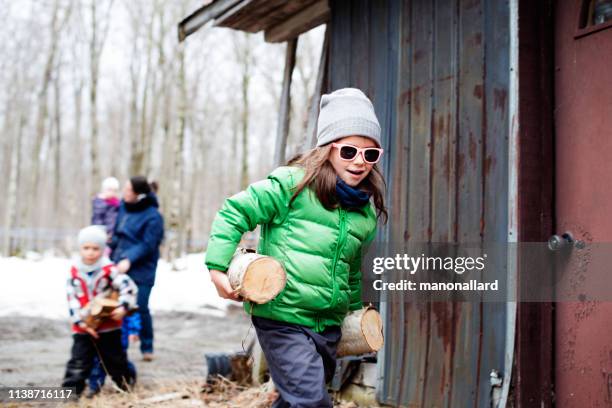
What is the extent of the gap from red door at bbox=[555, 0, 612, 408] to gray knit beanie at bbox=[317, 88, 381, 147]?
1263 millimetres

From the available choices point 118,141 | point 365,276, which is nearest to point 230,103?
point 118,141

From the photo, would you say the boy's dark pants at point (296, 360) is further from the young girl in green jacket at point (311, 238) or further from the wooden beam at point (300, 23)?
the wooden beam at point (300, 23)

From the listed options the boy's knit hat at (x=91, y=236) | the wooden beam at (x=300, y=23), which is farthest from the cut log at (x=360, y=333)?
the wooden beam at (x=300, y=23)

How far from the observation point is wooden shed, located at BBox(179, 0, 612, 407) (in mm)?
3441

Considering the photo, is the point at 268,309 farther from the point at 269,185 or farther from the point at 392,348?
the point at 392,348

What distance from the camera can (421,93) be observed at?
434cm

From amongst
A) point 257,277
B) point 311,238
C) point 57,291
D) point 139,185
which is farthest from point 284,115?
point 57,291

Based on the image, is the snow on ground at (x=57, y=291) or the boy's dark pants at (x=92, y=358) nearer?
the boy's dark pants at (x=92, y=358)

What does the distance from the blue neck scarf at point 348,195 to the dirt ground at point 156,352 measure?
8.48 ft

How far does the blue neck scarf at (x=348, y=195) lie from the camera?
2.88 meters

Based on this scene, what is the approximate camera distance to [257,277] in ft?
8.48

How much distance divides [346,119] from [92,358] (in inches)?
126

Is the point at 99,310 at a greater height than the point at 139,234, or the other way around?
the point at 139,234

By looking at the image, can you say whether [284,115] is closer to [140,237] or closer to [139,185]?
[139,185]
